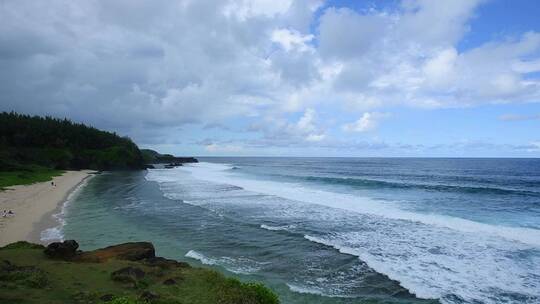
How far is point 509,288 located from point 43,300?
1505 cm

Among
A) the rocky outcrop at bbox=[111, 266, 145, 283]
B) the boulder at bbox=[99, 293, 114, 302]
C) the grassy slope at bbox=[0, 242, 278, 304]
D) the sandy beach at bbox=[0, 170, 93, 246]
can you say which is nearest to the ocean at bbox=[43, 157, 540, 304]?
the sandy beach at bbox=[0, 170, 93, 246]

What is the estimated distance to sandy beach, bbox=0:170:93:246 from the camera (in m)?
21.7

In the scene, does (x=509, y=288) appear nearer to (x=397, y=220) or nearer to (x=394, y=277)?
(x=394, y=277)

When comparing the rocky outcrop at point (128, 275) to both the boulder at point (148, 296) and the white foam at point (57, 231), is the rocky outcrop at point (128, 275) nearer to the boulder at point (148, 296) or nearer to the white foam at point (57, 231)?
the boulder at point (148, 296)

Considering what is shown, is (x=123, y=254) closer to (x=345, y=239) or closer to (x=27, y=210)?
(x=345, y=239)

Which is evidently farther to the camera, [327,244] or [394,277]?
[327,244]

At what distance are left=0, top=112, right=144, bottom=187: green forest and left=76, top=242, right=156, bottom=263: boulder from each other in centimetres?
7921

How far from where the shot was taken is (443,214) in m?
30.2

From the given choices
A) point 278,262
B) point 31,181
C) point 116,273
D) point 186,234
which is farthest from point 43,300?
point 31,181

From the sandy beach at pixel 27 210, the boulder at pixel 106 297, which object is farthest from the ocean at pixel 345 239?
the boulder at pixel 106 297

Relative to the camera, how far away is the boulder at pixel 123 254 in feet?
40.4

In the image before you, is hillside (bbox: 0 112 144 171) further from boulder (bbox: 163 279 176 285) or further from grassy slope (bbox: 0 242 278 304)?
boulder (bbox: 163 279 176 285)

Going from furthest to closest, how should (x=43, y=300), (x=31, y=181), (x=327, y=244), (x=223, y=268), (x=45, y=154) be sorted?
(x=45, y=154)
(x=31, y=181)
(x=327, y=244)
(x=223, y=268)
(x=43, y=300)

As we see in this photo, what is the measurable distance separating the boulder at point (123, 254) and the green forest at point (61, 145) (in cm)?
7921
